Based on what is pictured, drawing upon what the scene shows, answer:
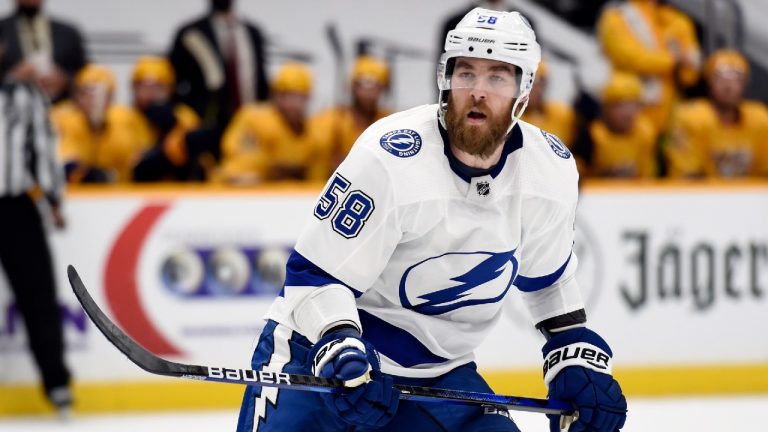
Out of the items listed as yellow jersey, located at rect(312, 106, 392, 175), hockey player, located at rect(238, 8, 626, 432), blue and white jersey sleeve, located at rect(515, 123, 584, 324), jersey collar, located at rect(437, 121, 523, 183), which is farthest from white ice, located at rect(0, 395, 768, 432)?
jersey collar, located at rect(437, 121, 523, 183)

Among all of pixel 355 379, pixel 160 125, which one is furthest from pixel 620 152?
pixel 355 379

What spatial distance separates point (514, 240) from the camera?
2.67 m

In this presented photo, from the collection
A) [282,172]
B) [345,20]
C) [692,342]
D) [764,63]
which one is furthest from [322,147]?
[764,63]

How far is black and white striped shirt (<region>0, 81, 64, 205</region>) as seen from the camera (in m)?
5.45

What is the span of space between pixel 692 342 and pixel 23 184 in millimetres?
3031

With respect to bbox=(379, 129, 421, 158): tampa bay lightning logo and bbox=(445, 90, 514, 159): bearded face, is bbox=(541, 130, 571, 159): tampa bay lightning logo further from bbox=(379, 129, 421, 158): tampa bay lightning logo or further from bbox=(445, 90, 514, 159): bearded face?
bbox=(379, 129, 421, 158): tampa bay lightning logo

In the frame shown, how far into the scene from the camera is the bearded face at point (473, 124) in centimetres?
259

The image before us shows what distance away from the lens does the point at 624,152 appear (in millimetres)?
6195

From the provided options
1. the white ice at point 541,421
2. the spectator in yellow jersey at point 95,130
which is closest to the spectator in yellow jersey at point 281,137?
the spectator in yellow jersey at point 95,130

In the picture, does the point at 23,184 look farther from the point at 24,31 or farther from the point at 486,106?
the point at 486,106

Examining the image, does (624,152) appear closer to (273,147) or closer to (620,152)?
(620,152)

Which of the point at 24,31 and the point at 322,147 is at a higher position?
the point at 24,31

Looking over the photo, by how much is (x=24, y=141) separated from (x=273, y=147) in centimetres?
113

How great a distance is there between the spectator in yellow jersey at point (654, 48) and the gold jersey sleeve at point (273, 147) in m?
1.73
